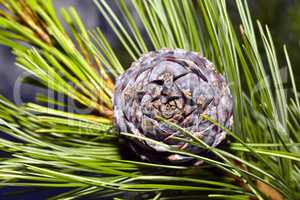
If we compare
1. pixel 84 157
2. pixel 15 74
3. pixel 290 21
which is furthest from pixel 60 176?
pixel 15 74

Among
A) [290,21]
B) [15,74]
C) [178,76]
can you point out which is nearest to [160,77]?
[178,76]

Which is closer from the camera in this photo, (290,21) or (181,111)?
(181,111)

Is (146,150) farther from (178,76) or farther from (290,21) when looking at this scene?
(290,21)

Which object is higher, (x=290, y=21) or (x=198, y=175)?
(x=290, y=21)

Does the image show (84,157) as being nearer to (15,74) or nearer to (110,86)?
(110,86)

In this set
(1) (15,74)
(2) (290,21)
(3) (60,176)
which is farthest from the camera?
(1) (15,74)

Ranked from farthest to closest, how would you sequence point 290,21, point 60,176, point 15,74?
point 15,74
point 290,21
point 60,176
